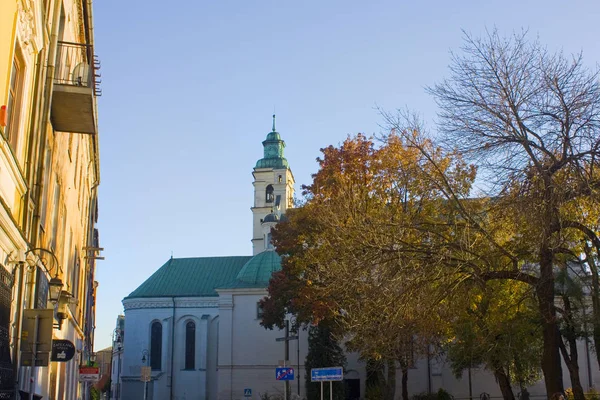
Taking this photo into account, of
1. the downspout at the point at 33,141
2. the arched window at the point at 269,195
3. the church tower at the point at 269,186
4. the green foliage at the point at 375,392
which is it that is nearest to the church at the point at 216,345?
the church tower at the point at 269,186

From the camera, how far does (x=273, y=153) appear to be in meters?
87.2

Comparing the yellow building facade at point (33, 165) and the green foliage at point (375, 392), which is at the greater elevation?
the yellow building facade at point (33, 165)

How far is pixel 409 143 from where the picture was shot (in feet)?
52.2

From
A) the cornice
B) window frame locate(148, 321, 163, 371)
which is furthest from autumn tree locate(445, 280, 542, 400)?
window frame locate(148, 321, 163, 371)

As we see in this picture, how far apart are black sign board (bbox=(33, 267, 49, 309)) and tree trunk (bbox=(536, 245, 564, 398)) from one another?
903cm

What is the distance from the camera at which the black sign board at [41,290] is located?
12613mm

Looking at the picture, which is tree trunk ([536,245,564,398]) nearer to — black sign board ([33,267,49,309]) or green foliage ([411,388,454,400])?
black sign board ([33,267,49,309])

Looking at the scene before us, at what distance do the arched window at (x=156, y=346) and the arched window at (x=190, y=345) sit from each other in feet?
7.42

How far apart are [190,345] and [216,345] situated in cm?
242

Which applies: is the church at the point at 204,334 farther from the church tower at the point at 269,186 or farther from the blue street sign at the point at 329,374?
the blue street sign at the point at 329,374

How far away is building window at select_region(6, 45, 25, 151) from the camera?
1062 cm

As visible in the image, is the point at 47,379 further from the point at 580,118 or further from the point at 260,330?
the point at 260,330

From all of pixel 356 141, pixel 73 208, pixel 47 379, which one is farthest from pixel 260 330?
pixel 47 379

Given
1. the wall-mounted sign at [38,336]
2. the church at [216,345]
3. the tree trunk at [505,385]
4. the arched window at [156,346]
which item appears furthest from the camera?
the arched window at [156,346]
